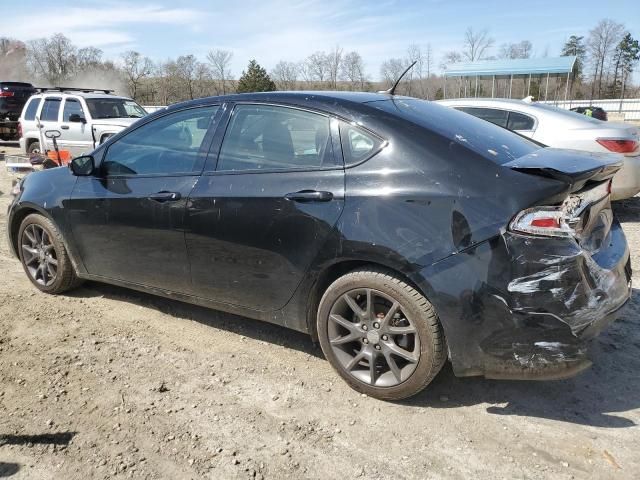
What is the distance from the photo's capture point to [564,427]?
2805 millimetres

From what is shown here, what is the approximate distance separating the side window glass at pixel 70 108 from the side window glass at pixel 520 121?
389 inches

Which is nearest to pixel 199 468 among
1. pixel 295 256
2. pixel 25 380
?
pixel 295 256

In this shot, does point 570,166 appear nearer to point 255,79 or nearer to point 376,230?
point 376,230

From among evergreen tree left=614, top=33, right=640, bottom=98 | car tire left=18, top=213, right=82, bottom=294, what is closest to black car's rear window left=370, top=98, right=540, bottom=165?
car tire left=18, top=213, right=82, bottom=294

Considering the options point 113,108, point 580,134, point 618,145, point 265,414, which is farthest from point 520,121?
point 113,108

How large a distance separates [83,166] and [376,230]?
2.58 meters

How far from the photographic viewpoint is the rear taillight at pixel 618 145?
659 cm

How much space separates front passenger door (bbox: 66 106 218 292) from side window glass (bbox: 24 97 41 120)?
11110 mm

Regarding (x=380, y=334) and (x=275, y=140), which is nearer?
(x=380, y=334)

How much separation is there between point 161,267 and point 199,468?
1654 mm

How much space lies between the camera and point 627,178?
6.70 metres

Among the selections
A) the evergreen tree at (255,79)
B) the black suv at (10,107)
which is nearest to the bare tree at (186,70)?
the evergreen tree at (255,79)

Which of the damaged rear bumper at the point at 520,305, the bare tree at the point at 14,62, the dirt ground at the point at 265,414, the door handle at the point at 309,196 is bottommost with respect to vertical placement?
the dirt ground at the point at 265,414

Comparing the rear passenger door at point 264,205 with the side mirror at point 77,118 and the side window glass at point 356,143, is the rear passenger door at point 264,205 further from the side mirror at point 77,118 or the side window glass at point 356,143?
the side mirror at point 77,118
